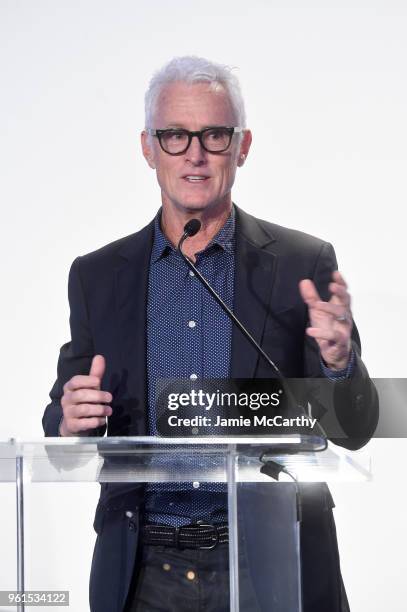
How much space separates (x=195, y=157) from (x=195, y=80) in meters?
0.20

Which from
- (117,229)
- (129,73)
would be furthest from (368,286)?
(129,73)

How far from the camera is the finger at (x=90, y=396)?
78.4 inches

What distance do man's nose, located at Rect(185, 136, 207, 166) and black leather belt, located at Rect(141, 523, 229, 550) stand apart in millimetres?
952

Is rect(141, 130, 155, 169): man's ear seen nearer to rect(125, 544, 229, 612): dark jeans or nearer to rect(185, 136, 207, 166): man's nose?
rect(185, 136, 207, 166): man's nose

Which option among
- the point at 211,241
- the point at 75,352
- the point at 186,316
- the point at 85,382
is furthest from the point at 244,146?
the point at 85,382

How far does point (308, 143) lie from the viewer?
114 inches

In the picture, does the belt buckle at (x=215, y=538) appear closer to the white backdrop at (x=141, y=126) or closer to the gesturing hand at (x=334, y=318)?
the gesturing hand at (x=334, y=318)

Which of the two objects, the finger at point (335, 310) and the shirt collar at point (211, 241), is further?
the shirt collar at point (211, 241)

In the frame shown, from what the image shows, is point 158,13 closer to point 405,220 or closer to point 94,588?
point 405,220

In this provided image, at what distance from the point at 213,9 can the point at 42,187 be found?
0.68 metres

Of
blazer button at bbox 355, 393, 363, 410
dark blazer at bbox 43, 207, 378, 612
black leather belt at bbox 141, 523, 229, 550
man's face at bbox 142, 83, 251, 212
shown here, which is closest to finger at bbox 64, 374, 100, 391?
dark blazer at bbox 43, 207, 378, 612

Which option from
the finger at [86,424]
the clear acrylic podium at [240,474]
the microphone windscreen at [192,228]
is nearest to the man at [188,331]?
the finger at [86,424]

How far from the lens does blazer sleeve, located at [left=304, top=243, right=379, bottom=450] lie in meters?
2.17

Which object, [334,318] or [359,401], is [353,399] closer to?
[359,401]
